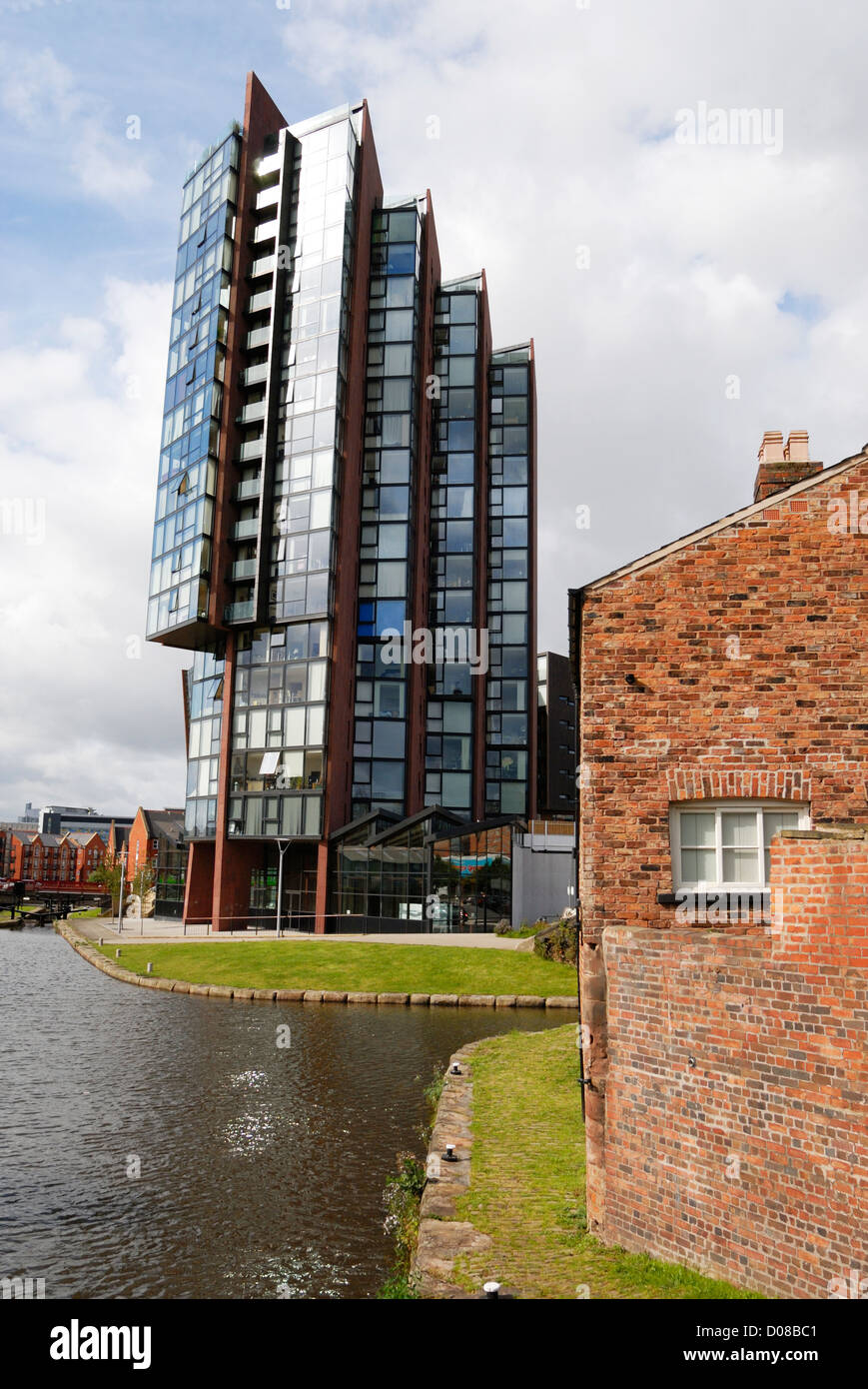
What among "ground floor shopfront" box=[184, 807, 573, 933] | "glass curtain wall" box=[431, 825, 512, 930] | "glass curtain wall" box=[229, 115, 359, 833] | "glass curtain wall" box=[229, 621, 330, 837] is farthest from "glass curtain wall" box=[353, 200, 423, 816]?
"glass curtain wall" box=[431, 825, 512, 930]

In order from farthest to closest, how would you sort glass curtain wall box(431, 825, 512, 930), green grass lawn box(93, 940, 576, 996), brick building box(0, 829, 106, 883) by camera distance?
brick building box(0, 829, 106, 883)
glass curtain wall box(431, 825, 512, 930)
green grass lawn box(93, 940, 576, 996)

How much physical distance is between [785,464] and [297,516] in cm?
4659

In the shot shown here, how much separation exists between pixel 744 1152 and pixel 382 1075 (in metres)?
12.8

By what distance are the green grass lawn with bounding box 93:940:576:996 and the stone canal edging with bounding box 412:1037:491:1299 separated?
15505 mm

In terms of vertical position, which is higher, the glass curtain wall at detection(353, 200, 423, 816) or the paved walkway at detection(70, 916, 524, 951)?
the glass curtain wall at detection(353, 200, 423, 816)

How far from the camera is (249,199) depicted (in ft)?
197

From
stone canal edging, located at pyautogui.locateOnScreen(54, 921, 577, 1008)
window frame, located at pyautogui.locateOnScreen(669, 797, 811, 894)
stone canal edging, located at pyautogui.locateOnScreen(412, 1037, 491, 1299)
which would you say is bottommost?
stone canal edging, located at pyautogui.locateOnScreen(54, 921, 577, 1008)

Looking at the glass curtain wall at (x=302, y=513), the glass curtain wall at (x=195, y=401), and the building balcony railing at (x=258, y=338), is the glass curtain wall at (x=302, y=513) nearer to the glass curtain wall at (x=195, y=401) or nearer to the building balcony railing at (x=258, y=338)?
the building balcony railing at (x=258, y=338)

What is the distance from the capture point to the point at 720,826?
995 cm

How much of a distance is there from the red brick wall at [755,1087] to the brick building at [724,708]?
126 cm

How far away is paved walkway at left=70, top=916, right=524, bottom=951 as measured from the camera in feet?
128

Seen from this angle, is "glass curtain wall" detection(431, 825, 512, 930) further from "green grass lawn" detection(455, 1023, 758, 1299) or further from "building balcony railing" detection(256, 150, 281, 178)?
"building balcony railing" detection(256, 150, 281, 178)

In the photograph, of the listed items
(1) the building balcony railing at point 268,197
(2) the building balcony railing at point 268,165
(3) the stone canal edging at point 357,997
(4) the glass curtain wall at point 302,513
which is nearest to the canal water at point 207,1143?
(3) the stone canal edging at point 357,997

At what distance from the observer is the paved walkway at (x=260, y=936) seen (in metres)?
39.0
